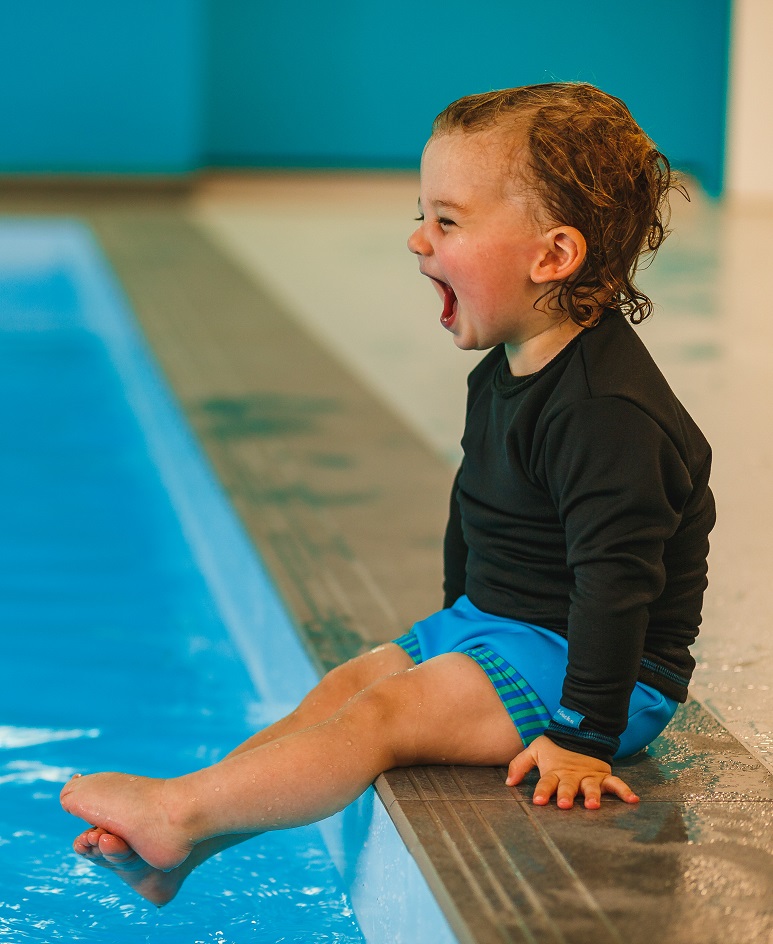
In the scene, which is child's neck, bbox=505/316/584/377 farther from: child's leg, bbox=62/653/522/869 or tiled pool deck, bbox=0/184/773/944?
tiled pool deck, bbox=0/184/773/944

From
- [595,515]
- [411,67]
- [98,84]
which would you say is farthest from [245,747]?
[411,67]

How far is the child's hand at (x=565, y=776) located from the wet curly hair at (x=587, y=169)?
0.45m

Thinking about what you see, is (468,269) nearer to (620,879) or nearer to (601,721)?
(601,721)

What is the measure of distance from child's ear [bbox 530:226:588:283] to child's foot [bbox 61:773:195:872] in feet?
2.15

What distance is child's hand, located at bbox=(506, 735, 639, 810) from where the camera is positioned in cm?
135

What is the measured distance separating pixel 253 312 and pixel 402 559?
264cm

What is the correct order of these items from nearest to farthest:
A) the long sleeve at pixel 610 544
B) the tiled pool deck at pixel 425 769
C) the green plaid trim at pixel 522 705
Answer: the tiled pool deck at pixel 425 769
the long sleeve at pixel 610 544
the green plaid trim at pixel 522 705

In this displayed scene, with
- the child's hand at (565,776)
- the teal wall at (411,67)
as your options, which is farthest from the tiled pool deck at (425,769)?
the teal wall at (411,67)

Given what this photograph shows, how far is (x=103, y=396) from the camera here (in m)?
4.17

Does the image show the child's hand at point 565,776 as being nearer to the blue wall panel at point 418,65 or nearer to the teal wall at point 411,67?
the teal wall at point 411,67

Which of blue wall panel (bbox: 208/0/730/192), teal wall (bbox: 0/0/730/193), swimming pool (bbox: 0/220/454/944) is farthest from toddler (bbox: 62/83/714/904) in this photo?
blue wall panel (bbox: 208/0/730/192)

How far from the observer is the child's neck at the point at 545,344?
148cm

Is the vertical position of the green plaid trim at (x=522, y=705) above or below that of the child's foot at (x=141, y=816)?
above

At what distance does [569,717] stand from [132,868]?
0.48 meters
